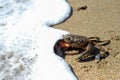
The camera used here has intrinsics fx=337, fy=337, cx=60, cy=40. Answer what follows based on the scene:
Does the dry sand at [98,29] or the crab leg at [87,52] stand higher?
the crab leg at [87,52]

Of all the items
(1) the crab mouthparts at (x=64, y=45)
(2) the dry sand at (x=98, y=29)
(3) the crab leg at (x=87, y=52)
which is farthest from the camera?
(1) the crab mouthparts at (x=64, y=45)

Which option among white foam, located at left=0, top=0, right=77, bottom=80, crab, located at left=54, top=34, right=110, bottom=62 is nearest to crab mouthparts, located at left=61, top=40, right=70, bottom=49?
crab, located at left=54, top=34, right=110, bottom=62

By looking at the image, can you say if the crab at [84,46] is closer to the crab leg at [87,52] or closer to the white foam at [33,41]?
the crab leg at [87,52]

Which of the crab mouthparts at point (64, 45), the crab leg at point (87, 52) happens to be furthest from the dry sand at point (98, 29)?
the crab mouthparts at point (64, 45)

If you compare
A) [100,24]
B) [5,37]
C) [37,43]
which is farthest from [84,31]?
[5,37]

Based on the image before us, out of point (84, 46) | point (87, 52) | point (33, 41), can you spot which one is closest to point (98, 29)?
point (84, 46)

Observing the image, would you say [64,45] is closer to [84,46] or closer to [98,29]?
[84,46]
